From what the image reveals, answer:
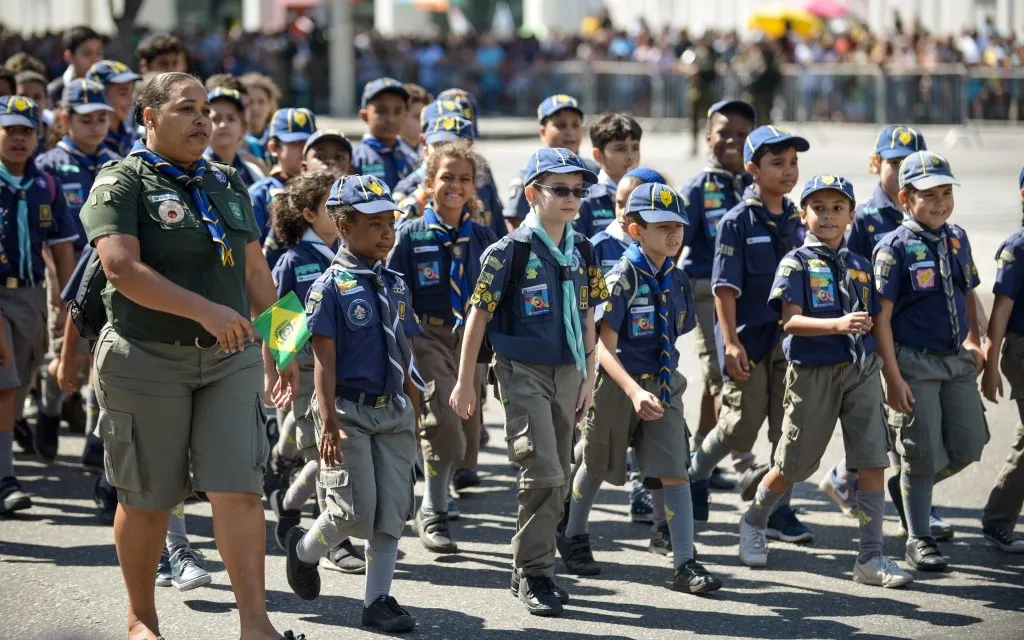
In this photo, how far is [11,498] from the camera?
321 inches

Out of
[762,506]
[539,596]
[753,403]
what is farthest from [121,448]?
[753,403]

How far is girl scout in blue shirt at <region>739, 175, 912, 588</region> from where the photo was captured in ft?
23.2

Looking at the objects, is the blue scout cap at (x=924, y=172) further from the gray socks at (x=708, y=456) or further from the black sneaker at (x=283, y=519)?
the black sneaker at (x=283, y=519)

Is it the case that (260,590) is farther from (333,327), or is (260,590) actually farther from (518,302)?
(518,302)

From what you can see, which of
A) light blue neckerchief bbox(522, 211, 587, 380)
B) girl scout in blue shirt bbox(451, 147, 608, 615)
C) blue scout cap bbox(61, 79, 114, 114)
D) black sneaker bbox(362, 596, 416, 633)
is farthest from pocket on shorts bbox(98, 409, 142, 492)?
blue scout cap bbox(61, 79, 114, 114)

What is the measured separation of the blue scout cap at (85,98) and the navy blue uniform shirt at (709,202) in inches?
150

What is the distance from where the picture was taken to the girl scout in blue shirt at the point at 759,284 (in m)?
7.67

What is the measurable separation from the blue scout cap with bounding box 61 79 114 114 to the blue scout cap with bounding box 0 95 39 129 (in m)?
0.86

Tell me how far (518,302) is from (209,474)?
1.67 m

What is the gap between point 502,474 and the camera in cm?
927

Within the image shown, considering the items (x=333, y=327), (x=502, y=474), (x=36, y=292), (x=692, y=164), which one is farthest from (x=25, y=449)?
(x=692, y=164)

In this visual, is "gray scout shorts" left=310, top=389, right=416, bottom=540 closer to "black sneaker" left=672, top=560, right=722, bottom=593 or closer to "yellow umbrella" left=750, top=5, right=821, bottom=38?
"black sneaker" left=672, top=560, right=722, bottom=593

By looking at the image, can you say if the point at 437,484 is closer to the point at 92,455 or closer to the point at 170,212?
the point at 92,455

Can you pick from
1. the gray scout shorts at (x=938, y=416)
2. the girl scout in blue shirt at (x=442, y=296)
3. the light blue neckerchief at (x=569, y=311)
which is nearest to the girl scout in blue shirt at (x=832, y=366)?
the gray scout shorts at (x=938, y=416)
